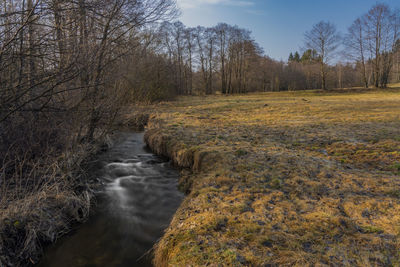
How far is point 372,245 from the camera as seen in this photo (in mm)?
3082

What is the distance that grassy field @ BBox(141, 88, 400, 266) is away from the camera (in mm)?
3031

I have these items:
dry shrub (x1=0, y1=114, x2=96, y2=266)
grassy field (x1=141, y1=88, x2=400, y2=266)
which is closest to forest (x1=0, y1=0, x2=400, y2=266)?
dry shrub (x1=0, y1=114, x2=96, y2=266)

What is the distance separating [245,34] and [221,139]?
36.4 metres

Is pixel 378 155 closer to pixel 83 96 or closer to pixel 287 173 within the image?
pixel 287 173

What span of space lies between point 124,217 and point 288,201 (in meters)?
3.52

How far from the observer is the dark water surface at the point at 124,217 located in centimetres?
390

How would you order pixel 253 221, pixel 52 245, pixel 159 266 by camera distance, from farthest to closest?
pixel 52 245 < pixel 253 221 < pixel 159 266

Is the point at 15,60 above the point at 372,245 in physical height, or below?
above

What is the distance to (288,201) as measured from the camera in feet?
14.0

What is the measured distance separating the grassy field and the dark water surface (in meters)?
0.57

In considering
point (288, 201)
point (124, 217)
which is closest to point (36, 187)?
point (124, 217)

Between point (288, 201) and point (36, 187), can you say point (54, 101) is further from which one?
point (288, 201)

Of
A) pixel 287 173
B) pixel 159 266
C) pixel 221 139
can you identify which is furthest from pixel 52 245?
pixel 221 139

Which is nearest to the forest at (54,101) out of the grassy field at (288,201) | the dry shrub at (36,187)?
the dry shrub at (36,187)
